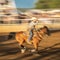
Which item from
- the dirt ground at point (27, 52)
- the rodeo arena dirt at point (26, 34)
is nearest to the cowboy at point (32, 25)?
the rodeo arena dirt at point (26, 34)

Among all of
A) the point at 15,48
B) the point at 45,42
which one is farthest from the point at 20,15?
the point at 15,48

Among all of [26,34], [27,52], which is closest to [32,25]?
[26,34]

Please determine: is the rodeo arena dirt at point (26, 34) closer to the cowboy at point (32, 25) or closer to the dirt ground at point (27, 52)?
the dirt ground at point (27, 52)

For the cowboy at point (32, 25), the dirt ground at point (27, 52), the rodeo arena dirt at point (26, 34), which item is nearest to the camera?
the dirt ground at point (27, 52)

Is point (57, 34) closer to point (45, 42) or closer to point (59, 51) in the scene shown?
point (45, 42)

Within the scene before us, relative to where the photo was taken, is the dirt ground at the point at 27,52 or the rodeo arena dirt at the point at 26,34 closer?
the dirt ground at the point at 27,52

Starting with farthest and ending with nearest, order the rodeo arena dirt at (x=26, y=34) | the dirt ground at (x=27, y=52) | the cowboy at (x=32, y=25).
A: the rodeo arena dirt at (x=26, y=34) → the cowboy at (x=32, y=25) → the dirt ground at (x=27, y=52)

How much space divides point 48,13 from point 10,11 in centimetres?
296

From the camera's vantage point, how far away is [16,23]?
19.9m

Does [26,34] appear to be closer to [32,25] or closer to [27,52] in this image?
[32,25]

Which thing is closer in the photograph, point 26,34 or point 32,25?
point 32,25

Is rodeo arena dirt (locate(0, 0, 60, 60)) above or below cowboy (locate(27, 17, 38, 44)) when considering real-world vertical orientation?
below

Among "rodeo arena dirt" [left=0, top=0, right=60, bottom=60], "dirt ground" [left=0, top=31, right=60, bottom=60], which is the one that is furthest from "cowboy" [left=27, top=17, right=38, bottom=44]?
"dirt ground" [left=0, top=31, right=60, bottom=60]

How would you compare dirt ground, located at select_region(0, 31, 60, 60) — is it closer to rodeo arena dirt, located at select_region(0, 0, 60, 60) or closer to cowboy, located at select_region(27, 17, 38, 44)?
rodeo arena dirt, located at select_region(0, 0, 60, 60)
